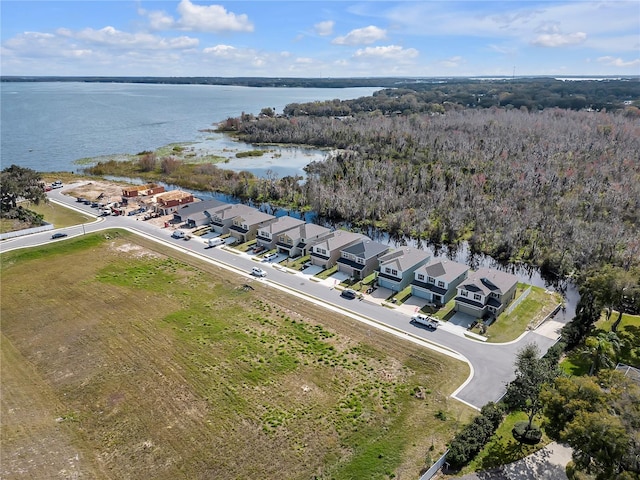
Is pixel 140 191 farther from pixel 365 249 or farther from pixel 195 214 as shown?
pixel 365 249

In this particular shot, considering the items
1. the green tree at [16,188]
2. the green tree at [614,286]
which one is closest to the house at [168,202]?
the green tree at [16,188]

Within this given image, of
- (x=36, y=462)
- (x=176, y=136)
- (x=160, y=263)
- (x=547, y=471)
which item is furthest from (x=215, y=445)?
(x=176, y=136)

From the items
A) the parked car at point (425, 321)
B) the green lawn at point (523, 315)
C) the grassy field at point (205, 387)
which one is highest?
the parked car at point (425, 321)

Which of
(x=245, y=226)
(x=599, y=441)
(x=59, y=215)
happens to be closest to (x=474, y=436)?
(x=599, y=441)

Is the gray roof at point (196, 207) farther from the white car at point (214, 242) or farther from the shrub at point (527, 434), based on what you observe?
the shrub at point (527, 434)

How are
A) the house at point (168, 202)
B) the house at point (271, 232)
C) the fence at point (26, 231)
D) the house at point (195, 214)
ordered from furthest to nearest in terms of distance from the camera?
the house at point (168, 202) → the house at point (195, 214) → the fence at point (26, 231) → the house at point (271, 232)

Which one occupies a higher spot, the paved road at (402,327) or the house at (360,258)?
the house at (360,258)

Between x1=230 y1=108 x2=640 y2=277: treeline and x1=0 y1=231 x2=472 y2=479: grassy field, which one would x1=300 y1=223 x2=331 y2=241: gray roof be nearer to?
x1=0 y1=231 x2=472 y2=479: grassy field
